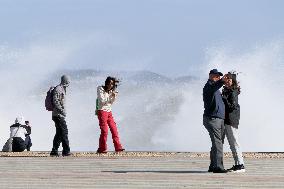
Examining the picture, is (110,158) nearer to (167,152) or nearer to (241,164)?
(167,152)

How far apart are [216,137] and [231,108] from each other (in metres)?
0.60

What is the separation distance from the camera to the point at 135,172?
14.5 metres

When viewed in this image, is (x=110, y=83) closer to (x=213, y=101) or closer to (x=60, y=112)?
(x=60, y=112)

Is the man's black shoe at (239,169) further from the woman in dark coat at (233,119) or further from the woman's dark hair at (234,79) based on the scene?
the woman's dark hair at (234,79)

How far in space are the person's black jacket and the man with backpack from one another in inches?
228

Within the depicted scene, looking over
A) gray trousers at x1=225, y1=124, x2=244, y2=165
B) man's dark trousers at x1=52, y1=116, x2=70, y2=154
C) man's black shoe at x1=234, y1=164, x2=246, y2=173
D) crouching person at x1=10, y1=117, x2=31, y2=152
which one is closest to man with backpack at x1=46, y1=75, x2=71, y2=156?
man's dark trousers at x1=52, y1=116, x2=70, y2=154

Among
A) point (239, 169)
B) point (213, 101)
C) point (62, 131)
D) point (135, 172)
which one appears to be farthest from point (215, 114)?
point (62, 131)

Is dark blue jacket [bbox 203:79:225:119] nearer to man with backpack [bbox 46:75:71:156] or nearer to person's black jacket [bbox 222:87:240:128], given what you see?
person's black jacket [bbox 222:87:240:128]

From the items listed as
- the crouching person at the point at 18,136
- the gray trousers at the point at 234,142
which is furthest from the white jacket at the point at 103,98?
the gray trousers at the point at 234,142

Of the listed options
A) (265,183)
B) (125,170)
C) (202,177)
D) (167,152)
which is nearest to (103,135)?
(167,152)

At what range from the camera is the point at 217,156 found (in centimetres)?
1467

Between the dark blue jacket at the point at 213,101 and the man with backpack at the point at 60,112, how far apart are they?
5.72 metres

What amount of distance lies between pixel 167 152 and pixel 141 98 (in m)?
A: 137

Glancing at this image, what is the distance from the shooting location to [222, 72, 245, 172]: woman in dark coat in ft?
48.2
